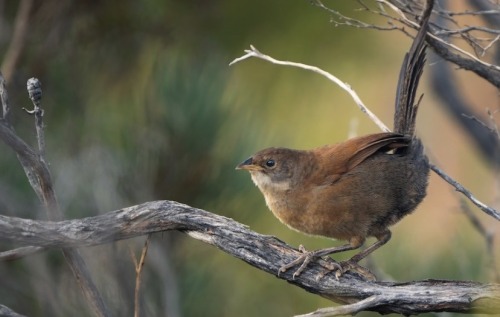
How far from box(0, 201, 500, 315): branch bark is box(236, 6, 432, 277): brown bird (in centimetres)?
53

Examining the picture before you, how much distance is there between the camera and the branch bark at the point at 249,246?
2.73 m

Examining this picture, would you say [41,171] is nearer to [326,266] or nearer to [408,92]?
[326,266]

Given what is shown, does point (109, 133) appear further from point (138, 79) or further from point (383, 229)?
point (383, 229)

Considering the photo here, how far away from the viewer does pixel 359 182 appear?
3.71 m

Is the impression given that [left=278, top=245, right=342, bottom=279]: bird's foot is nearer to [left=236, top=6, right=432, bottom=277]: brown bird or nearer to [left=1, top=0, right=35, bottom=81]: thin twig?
[left=236, top=6, right=432, bottom=277]: brown bird

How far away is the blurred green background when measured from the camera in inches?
157

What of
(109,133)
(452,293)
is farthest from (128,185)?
(452,293)

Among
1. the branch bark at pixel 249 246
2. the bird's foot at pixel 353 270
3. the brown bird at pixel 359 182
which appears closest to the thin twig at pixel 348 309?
the branch bark at pixel 249 246

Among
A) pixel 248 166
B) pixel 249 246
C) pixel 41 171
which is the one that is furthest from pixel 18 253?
pixel 248 166

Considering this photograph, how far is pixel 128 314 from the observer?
317cm

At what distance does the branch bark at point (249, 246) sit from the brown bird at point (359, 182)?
532 millimetres

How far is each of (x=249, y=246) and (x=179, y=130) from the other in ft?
4.56

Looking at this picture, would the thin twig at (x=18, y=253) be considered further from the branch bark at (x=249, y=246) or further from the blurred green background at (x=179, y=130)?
the blurred green background at (x=179, y=130)

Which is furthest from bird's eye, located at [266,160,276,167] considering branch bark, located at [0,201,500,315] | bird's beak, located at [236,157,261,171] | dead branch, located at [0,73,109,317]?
dead branch, located at [0,73,109,317]
